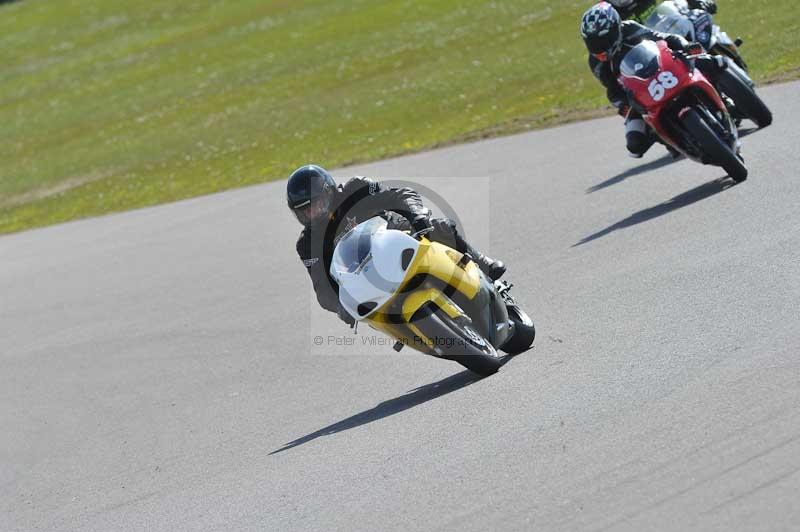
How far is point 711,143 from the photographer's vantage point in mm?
10789

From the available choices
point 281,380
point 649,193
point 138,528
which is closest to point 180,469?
point 138,528

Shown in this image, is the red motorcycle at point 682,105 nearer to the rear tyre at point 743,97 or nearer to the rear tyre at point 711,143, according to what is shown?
the rear tyre at point 711,143

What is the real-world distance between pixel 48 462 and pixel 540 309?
3.67 m

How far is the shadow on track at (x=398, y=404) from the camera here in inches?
304

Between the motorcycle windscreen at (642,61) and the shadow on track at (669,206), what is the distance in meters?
1.15

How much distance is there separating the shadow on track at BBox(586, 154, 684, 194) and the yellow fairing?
18.9ft

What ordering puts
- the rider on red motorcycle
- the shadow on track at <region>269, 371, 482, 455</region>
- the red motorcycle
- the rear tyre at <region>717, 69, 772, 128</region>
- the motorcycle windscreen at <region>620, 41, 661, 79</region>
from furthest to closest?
the rear tyre at <region>717, 69, 772, 128</region>
the rider on red motorcycle
the motorcycle windscreen at <region>620, 41, 661, 79</region>
the red motorcycle
the shadow on track at <region>269, 371, 482, 455</region>

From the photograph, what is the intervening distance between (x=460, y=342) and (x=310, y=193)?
53.9 inches

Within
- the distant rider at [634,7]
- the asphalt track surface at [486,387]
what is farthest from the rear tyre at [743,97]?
the distant rider at [634,7]

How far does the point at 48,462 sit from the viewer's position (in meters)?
8.87

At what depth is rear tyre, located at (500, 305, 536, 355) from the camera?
8.30 m

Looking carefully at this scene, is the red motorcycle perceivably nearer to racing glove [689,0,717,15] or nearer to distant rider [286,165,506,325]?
racing glove [689,0,717,15]

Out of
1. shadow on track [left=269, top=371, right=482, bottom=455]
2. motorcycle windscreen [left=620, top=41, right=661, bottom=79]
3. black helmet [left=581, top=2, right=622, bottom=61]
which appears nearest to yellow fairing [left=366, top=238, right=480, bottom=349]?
shadow on track [left=269, top=371, right=482, bottom=455]

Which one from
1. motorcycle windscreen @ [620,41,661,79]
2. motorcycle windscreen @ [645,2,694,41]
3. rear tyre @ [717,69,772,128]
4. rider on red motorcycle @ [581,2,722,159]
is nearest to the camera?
motorcycle windscreen @ [620,41,661,79]
